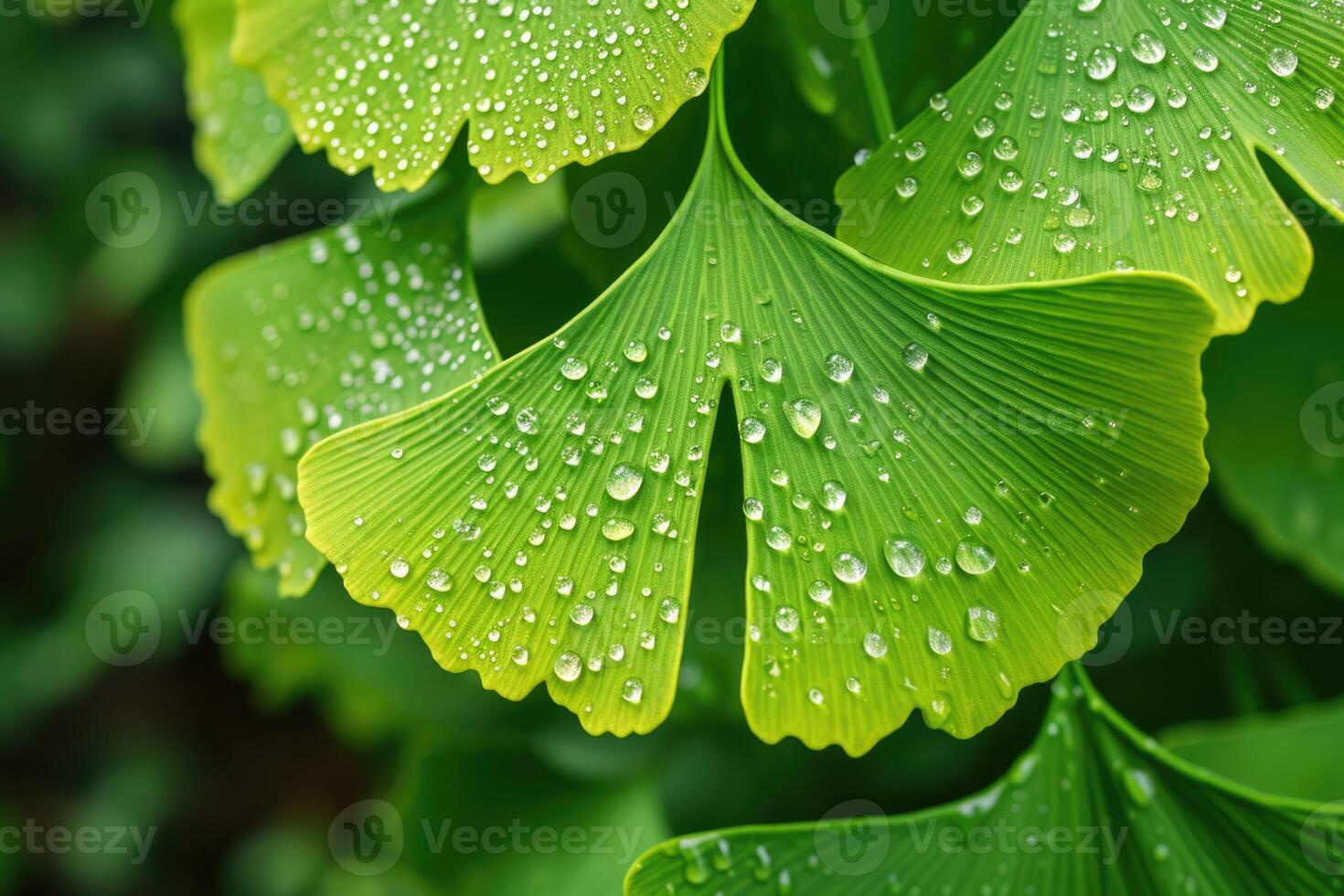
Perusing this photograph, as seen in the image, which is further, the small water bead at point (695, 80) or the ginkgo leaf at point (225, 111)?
the ginkgo leaf at point (225, 111)

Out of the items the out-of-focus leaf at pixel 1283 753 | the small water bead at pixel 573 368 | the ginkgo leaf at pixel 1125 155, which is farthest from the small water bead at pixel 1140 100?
the out-of-focus leaf at pixel 1283 753

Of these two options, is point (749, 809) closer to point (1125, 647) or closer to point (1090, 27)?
point (1125, 647)

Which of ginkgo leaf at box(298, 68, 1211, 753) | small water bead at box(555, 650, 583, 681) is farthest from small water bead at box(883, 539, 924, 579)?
small water bead at box(555, 650, 583, 681)

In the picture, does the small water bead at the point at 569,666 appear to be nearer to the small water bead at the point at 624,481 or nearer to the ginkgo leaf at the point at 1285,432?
the small water bead at the point at 624,481

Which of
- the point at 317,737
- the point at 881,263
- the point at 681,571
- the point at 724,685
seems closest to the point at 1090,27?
the point at 881,263

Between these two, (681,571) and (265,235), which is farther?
(265,235)

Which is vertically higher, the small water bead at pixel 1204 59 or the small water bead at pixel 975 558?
the small water bead at pixel 1204 59
